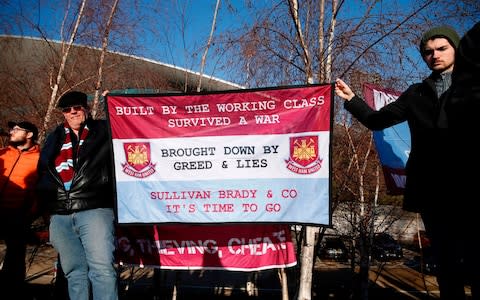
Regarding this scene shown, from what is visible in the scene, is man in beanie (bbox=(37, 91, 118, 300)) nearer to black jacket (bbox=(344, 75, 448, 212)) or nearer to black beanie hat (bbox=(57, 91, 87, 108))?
black beanie hat (bbox=(57, 91, 87, 108))

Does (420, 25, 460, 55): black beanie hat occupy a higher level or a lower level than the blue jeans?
higher

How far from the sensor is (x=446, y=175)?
200cm

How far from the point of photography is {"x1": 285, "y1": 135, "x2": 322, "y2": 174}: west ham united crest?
3020 millimetres

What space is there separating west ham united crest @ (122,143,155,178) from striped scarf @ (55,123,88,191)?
438 mm

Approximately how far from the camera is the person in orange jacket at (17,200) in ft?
11.6

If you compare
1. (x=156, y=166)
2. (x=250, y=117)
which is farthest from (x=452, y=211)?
(x=156, y=166)

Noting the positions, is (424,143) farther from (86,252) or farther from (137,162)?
(86,252)

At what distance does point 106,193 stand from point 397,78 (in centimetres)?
430

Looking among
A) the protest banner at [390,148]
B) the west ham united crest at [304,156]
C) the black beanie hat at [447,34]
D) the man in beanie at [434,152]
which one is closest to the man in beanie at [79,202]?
the west ham united crest at [304,156]

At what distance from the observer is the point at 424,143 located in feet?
7.02

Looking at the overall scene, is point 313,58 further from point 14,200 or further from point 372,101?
point 14,200

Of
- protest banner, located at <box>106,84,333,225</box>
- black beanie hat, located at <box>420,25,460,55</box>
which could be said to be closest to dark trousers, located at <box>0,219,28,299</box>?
protest banner, located at <box>106,84,333,225</box>

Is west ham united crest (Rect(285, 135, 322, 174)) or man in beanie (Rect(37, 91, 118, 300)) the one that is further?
west ham united crest (Rect(285, 135, 322, 174))

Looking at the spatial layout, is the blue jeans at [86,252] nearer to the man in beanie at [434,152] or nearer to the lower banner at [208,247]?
the lower banner at [208,247]
